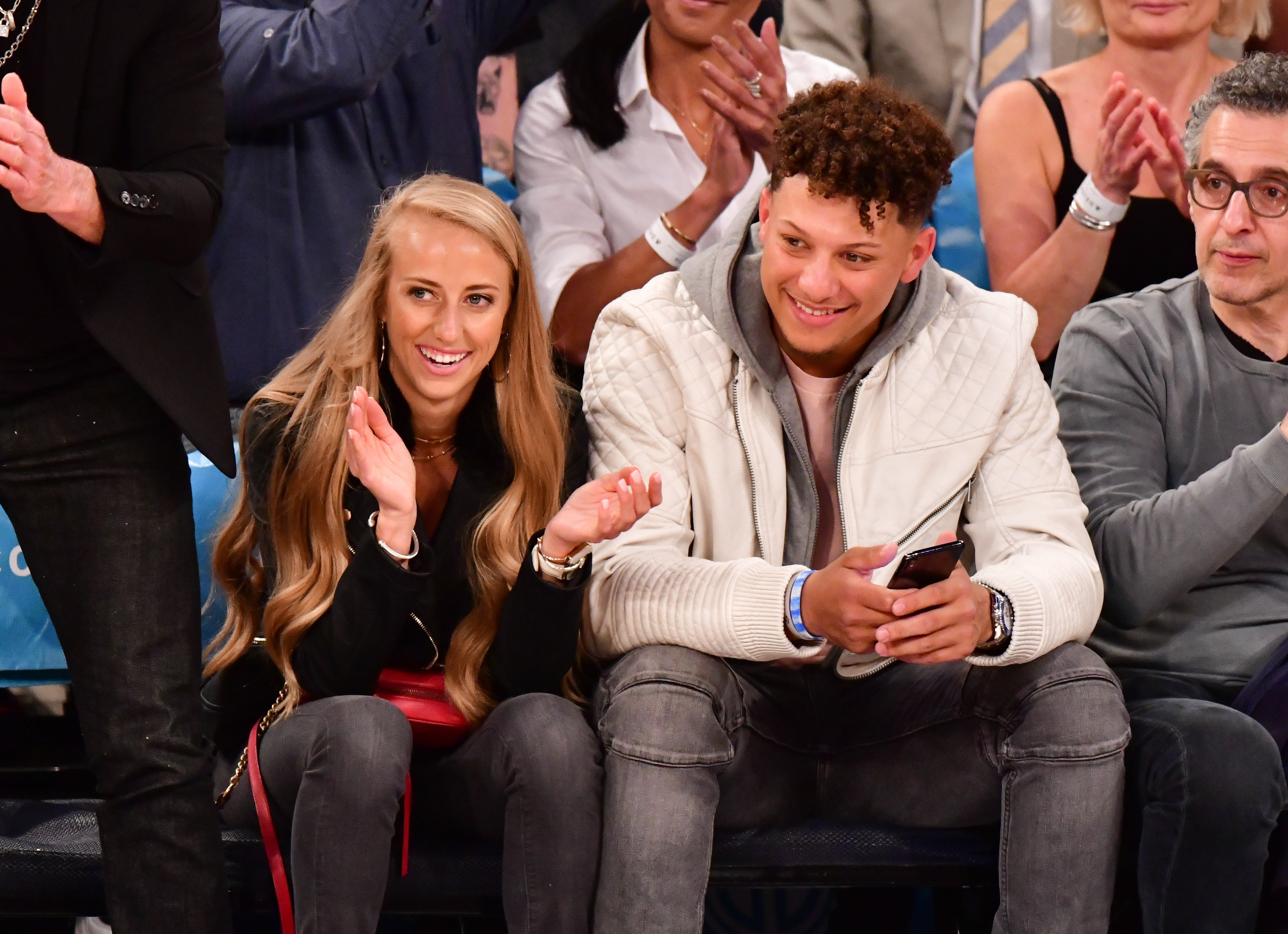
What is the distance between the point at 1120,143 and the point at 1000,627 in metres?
1.06

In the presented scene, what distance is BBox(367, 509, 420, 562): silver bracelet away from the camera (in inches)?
75.5

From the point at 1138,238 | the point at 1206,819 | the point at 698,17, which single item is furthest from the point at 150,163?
the point at 1138,238

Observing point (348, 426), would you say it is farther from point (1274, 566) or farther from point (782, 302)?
point (1274, 566)

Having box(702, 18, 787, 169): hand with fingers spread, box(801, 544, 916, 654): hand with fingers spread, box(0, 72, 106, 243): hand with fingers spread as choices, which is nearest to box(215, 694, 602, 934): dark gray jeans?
box(801, 544, 916, 654): hand with fingers spread

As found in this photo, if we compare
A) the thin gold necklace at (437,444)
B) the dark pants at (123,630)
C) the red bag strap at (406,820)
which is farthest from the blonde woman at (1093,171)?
the dark pants at (123,630)

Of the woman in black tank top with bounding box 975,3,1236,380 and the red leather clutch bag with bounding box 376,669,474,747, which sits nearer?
the red leather clutch bag with bounding box 376,669,474,747

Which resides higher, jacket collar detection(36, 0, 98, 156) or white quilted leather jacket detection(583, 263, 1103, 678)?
jacket collar detection(36, 0, 98, 156)

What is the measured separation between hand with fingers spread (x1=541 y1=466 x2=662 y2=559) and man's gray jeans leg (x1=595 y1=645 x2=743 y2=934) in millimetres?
199

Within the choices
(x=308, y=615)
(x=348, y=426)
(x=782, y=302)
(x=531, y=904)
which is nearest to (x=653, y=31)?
(x=782, y=302)

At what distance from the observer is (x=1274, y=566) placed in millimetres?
2299

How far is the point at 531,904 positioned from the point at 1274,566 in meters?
1.25

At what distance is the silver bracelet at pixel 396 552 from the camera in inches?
75.5

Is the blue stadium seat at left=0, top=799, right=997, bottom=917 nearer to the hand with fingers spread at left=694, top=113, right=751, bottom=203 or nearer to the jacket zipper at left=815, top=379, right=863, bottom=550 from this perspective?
the jacket zipper at left=815, top=379, right=863, bottom=550

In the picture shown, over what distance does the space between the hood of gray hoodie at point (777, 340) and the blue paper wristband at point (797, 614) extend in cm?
19
